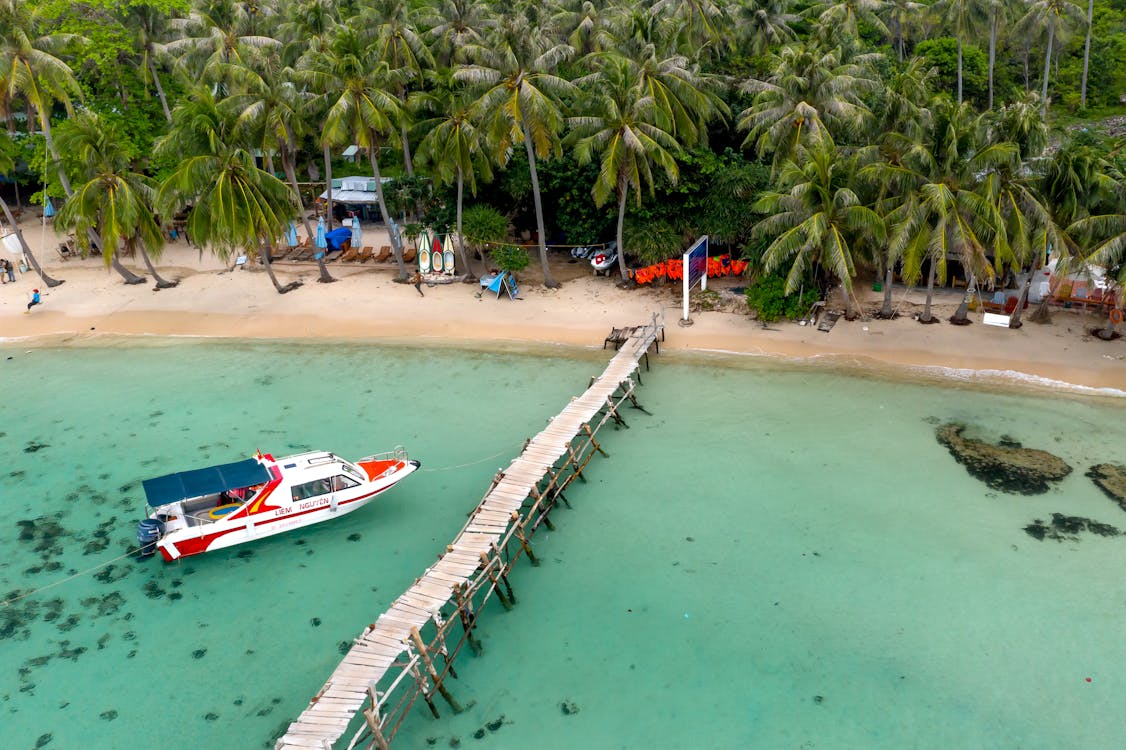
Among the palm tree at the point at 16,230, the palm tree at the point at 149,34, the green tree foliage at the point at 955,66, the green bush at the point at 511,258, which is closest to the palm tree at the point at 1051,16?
the green tree foliage at the point at 955,66

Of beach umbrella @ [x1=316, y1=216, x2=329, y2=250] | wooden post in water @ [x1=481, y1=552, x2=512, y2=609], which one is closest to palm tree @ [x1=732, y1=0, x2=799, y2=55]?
beach umbrella @ [x1=316, y1=216, x2=329, y2=250]

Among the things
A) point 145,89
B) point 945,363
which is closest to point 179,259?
point 145,89

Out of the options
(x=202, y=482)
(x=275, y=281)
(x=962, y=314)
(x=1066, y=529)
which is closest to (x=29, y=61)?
(x=275, y=281)

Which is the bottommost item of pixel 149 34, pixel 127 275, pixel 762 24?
pixel 127 275

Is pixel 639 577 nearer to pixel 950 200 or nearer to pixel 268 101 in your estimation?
pixel 950 200

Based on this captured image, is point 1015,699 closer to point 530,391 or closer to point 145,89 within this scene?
point 530,391

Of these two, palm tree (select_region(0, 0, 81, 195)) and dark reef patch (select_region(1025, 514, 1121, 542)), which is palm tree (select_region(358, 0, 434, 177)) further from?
dark reef patch (select_region(1025, 514, 1121, 542))

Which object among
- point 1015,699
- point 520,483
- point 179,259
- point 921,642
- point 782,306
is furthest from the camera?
point 179,259
